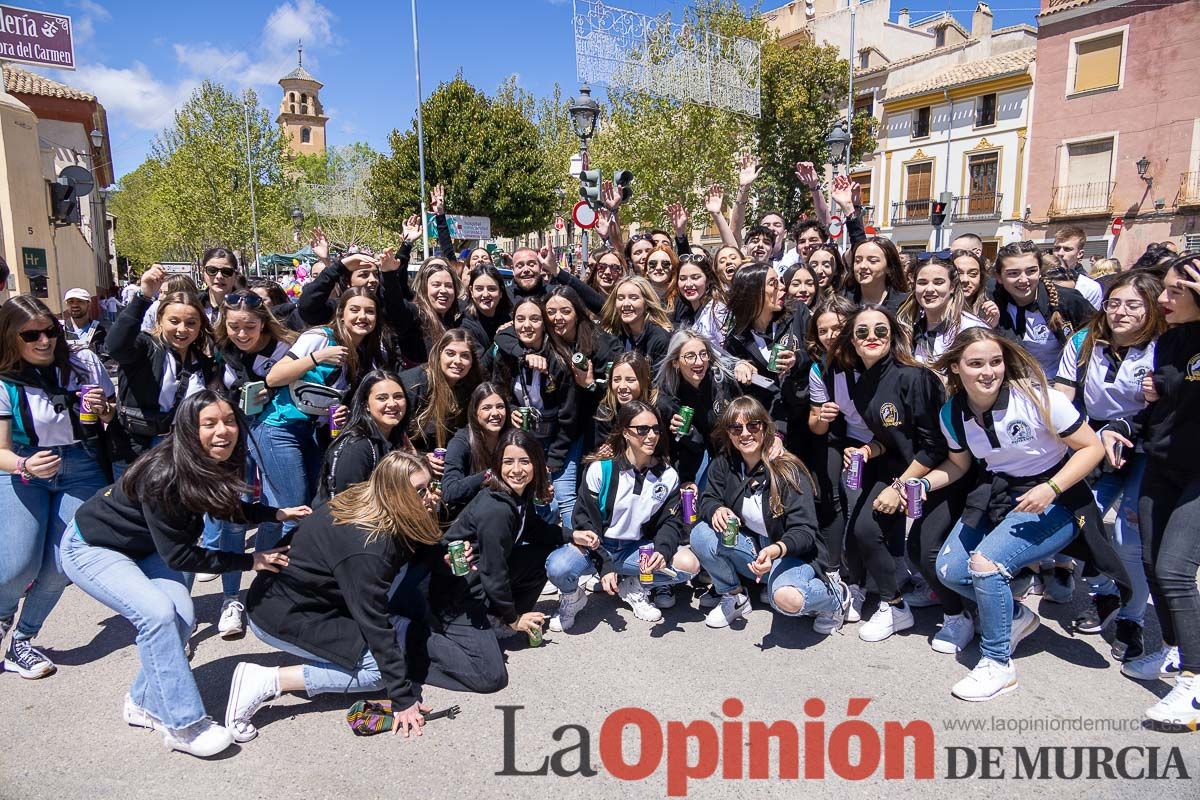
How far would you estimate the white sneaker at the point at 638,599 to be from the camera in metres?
4.20

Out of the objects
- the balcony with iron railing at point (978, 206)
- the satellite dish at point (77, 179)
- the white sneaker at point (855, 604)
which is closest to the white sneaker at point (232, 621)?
the white sneaker at point (855, 604)

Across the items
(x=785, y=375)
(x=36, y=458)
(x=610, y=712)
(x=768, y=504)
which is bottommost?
(x=610, y=712)

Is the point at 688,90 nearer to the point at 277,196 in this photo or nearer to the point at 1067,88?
the point at 1067,88

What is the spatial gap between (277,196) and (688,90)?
62.0ft

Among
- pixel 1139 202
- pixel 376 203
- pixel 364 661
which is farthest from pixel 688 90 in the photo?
pixel 364 661

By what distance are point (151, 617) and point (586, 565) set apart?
2.03 metres

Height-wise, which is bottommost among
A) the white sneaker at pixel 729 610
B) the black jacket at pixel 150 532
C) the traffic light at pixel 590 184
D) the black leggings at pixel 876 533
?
the white sneaker at pixel 729 610

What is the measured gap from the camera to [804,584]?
12.4 ft

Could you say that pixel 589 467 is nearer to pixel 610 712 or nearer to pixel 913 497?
pixel 610 712

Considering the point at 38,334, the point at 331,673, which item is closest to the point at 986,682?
the point at 331,673

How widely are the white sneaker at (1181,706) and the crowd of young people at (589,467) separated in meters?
0.01

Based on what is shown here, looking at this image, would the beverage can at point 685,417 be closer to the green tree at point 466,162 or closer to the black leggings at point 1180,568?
the black leggings at point 1180,568

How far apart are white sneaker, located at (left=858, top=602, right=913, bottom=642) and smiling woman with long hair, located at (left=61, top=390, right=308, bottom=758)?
293 cm

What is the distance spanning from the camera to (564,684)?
11.5 ft
